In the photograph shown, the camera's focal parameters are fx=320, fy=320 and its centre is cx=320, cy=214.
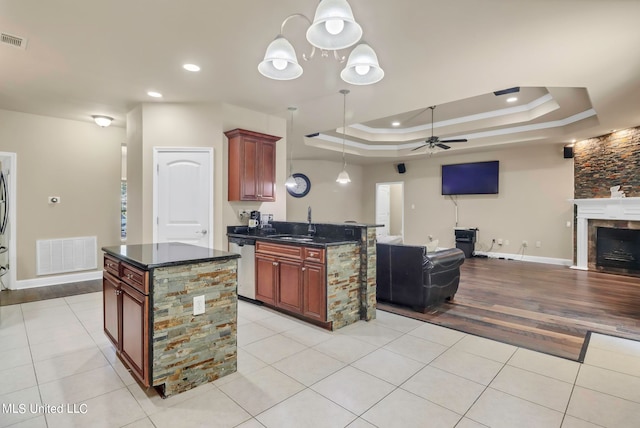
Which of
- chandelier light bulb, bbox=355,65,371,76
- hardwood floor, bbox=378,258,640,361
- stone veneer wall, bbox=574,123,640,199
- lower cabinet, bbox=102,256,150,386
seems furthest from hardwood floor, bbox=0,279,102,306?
stone veneer wall, bbox=574,123,640,199

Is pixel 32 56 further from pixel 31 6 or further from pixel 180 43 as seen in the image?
pixel 180 43

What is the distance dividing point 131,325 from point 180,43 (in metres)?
2.44

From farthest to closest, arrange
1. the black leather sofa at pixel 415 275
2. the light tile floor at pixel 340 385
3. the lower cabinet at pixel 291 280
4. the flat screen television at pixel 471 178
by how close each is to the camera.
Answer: the flat screen television at pixel 471 178, the black leather sofa at pixel 415 275, the lower cabinet at pixel 291 280, the light tile floor at pixel 340 385

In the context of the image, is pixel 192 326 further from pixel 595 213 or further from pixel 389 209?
pixel 389 209

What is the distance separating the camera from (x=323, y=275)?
10.6 feet

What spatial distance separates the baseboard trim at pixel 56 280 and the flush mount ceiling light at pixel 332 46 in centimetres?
533

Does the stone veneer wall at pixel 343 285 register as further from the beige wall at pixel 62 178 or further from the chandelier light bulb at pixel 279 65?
the beige wall at pixel 62 178

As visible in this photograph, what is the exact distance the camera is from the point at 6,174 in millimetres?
4797

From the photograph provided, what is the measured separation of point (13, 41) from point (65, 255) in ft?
11.9

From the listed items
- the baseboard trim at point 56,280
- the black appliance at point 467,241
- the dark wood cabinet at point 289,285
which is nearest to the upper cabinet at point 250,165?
the dark wood cabinet at point 289,285

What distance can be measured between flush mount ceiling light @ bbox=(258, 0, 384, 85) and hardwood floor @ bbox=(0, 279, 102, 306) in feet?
15.1

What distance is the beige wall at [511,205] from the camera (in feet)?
23.1

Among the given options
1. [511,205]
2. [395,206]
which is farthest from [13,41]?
[395,206]

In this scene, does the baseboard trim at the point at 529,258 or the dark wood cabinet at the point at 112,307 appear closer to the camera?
the dark wood cabinet at the point at 112,307
